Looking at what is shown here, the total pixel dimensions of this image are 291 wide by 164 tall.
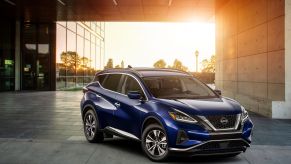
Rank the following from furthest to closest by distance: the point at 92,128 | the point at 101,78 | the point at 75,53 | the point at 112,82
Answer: the point at 75,53 → the point at 101,78 → the point at 92,128 → the point at 112,82

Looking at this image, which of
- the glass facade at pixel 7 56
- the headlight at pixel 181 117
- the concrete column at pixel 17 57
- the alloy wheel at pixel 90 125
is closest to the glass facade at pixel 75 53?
the concrete column at pixel 17 57

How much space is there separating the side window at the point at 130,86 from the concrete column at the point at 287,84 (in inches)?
282

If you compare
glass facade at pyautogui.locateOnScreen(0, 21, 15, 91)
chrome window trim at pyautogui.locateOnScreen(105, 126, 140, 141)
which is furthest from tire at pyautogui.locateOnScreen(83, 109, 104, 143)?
glass facade at pyautogui.locateOnScreen(0, 21, 15, 91)

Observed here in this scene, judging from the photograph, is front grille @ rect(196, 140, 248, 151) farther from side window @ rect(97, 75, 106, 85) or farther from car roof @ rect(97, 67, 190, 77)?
side window @ rect(97, 75, 106, 85)

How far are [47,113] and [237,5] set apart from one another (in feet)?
31.4

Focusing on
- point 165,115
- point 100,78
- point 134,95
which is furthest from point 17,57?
point 165,115

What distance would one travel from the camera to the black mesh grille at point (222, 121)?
7522mm

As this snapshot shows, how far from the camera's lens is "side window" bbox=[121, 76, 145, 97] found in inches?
351

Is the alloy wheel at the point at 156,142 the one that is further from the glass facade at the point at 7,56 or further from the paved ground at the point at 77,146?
the glass facade at the point at 7,56

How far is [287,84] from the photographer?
48.5 ft

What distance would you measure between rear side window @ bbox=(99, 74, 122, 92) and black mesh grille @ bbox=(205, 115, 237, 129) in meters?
2.57

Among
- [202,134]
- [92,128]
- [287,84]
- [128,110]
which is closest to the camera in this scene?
[202,134]

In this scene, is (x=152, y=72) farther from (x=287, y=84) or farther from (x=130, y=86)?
(x=287, y=84)

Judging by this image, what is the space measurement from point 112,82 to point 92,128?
106 centimetres
